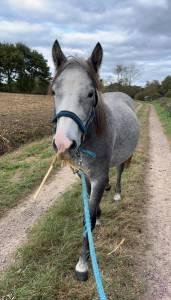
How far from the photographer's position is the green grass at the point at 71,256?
3.11 meters

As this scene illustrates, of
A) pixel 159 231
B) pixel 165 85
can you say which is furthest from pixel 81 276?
pixel 165 85

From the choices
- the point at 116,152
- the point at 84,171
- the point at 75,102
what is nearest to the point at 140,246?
the point at 116,152

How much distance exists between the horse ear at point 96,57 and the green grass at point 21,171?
11.2ft

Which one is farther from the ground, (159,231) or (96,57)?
(96,57)

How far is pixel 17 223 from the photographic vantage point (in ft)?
16.2

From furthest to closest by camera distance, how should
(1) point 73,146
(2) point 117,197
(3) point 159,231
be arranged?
(2) point 117,197 → (3) point 159,231 → (1) point 73,146

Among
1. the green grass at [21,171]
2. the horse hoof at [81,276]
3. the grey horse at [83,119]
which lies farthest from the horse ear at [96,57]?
the green grass at [21,171]

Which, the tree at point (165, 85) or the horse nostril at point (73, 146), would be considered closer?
the horse nostril at point (73, 146)

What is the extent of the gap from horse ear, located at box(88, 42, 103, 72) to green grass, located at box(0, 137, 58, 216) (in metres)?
3.42

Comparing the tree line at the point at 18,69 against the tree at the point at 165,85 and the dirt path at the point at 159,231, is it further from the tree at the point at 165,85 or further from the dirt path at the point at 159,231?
the tree at the point at 165,85

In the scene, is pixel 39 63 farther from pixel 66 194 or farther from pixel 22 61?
pixel 66 194

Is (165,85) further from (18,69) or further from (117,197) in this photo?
(117,197)

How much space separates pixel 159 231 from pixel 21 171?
4.21m

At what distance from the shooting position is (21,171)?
7.75 m
